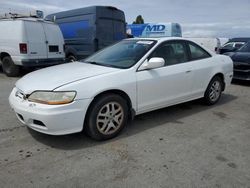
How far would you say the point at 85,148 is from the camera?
3.43 m

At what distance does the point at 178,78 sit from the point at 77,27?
707cm

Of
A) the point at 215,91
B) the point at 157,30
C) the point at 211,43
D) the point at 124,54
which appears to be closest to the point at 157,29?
the point at 157,30

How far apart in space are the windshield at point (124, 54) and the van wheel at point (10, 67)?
489 cm

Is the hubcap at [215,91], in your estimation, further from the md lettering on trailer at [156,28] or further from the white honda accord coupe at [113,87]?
the md lettering on trailer at [156,28]

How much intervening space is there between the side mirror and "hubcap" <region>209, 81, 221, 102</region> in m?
1.91

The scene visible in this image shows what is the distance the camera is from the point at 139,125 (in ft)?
14.0

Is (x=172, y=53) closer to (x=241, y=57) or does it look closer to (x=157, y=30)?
(x=241, y=57)

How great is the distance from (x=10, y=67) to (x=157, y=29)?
1166 cm

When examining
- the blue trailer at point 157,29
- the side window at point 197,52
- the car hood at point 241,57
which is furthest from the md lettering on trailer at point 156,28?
the side window at point 197,52

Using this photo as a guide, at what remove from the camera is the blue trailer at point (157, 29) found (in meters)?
16.8

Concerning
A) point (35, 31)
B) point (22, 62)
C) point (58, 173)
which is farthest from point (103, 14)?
point (58, 173)

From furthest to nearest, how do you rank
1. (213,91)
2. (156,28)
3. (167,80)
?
(156,28) < (213,91) < (167,80)

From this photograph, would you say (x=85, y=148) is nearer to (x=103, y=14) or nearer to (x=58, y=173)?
(x=58, y=173)

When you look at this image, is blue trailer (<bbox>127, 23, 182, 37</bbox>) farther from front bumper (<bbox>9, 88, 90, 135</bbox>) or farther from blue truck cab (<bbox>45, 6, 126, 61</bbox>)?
front bumper (<bbox>9, 88, 90, 135</bbox>)
